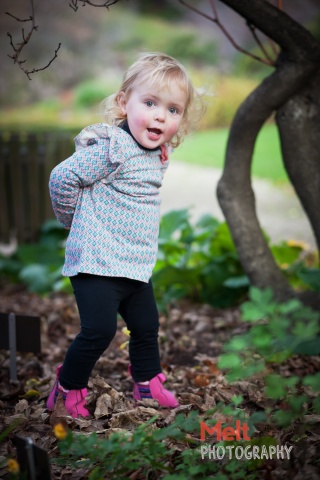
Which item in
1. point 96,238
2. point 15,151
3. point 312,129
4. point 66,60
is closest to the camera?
point 96,238

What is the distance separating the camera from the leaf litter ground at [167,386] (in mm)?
2230

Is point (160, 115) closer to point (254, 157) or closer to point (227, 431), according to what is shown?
point (227, 431)

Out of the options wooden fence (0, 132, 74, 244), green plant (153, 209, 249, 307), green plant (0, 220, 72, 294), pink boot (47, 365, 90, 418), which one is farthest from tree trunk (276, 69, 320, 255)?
wooden fence (0, 132, 74, 244)

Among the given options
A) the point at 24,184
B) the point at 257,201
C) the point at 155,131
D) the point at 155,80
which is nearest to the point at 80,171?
the point at 155,131

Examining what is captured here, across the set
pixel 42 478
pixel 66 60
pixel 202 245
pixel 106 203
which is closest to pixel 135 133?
pixel 106 203

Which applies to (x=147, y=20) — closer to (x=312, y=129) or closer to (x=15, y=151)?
(x=15, y=151)

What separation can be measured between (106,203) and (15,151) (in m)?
4.53

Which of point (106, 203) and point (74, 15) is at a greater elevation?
point (74, 15)

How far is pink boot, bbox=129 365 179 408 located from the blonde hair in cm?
100

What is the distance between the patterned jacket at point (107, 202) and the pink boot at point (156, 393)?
482 millimetres

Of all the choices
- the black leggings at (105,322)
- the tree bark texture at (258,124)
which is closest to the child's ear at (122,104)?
the black leggings at (105,322)

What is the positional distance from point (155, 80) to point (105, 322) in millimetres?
860

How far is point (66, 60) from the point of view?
659 inches

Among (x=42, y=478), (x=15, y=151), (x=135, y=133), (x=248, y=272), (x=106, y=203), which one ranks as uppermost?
(x=15, y=151)
